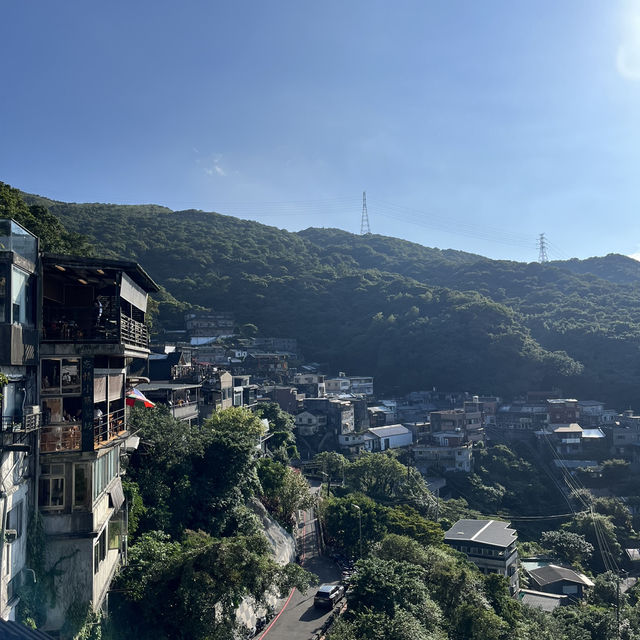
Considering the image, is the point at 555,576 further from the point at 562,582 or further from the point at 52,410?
the point at 52,410

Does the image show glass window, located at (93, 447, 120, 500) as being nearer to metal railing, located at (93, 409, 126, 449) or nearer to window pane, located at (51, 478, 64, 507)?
metal railing, located at (93, 409, 126, 449)

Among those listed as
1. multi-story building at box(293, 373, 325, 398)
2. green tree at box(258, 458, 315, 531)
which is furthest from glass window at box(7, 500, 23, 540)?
multi-story building at box(293, 373, 325, 398)

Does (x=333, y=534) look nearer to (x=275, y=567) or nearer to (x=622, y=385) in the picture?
(x=275, y=567)

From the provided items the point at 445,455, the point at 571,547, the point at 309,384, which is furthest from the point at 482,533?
the point at 309,384

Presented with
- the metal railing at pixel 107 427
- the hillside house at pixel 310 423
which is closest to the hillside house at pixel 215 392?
the metal railing at pixel 107 427

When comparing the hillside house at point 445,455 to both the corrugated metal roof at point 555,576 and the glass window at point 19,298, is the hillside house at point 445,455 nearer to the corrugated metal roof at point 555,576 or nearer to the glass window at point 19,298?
the corrugated metal roof at point 555,576

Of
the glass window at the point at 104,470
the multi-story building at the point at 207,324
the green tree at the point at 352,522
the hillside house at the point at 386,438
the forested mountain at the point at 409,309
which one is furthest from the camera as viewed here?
the forested mountain at the point at 409,309

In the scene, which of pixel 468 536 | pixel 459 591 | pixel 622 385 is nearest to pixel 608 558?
pixel 468 536
